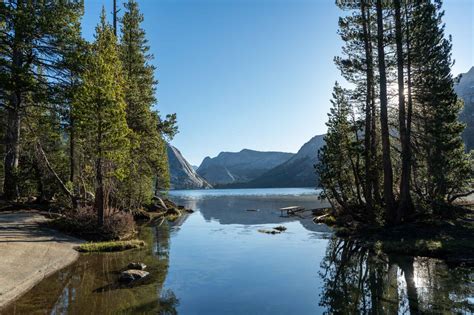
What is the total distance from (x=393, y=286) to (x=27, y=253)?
17.0 meters

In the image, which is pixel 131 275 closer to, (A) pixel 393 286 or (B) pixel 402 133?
(A) pixel 393 286

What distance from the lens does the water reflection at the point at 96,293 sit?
11.5m

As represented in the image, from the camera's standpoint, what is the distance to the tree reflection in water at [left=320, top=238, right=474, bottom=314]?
1175 centimetres

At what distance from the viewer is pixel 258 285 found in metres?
15.2

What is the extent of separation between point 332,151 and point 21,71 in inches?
1059

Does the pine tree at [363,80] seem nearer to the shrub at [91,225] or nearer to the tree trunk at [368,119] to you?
the tree trunk at [368,119]

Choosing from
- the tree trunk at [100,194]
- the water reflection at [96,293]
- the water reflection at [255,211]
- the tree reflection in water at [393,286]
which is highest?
the tree trunk at [100,194]

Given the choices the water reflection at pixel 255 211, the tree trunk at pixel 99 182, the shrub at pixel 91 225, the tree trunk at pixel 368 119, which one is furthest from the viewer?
the water reflection at pixel 255 211

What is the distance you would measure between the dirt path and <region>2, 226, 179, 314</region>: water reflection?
513mm

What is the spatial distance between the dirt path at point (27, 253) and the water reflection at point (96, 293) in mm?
513

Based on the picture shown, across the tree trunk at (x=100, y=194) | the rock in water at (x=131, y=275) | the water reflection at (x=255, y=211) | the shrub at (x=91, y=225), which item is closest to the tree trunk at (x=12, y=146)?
the shrub at (x=91, y=225)

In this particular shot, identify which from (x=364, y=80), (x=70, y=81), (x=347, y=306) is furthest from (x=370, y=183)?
(x=70, y=81)

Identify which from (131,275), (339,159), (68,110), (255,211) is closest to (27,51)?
(68,110)

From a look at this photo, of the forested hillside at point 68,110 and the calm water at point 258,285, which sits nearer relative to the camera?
the calm water at point 258,285
